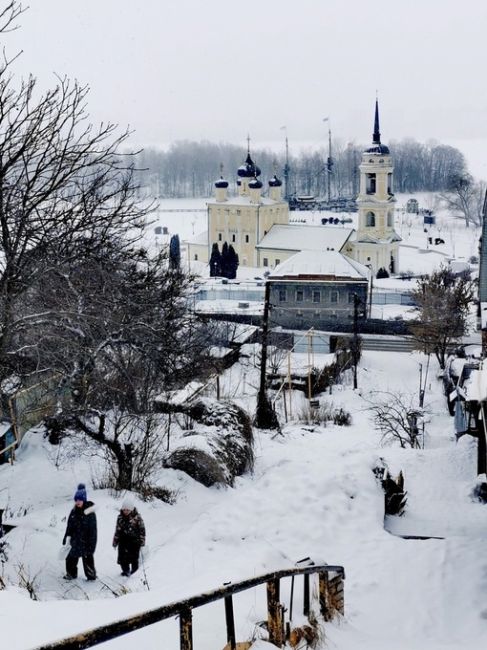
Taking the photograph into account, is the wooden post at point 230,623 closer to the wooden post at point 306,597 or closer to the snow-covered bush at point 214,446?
the wooden post at point 306,597

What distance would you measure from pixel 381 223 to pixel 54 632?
2299 inches

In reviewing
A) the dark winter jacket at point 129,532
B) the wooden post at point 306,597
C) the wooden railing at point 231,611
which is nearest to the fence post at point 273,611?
the wooden railing at point 231,611

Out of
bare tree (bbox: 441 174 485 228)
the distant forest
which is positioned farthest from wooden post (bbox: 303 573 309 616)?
the distant forest

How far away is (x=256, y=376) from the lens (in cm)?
3092

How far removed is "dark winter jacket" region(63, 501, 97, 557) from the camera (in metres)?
7.82

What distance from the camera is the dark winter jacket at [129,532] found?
7984mm

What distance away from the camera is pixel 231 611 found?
14.4ft

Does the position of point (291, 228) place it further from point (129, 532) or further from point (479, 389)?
point (129, 532)

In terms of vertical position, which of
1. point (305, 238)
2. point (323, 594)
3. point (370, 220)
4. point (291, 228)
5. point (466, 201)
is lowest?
point (323, 594)

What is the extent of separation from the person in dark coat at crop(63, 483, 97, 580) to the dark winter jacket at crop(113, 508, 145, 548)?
0.25 m

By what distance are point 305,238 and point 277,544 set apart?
2153 inches

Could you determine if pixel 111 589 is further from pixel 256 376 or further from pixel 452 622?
pixel 256 376

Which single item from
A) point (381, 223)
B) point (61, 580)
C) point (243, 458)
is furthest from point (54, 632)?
point (381, 223)

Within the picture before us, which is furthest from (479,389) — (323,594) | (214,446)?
(214,446)
